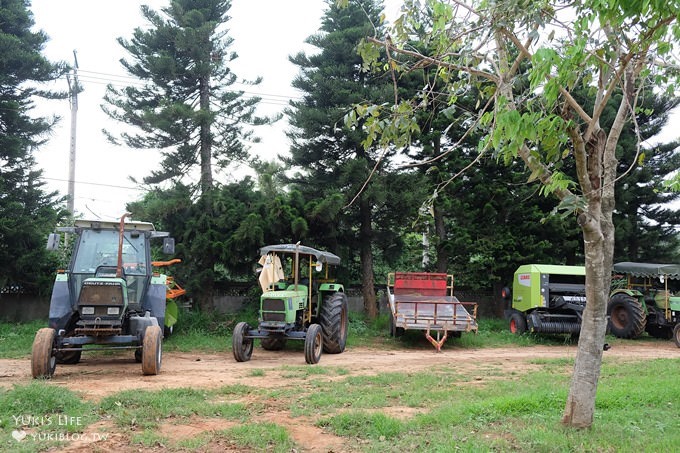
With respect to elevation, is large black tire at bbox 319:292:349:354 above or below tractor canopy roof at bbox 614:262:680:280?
below

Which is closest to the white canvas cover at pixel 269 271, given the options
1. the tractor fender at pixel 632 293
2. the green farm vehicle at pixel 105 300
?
the green farm vehicle at pixel 105 300

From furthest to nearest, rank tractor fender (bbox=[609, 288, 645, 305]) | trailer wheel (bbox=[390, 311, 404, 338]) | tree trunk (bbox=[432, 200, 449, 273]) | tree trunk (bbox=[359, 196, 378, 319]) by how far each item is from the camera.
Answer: tree trunk (bbox=[432, 200, 449, 273])
tree trunk (bbox=[359, 196, 378, 319])
tractor fender (bbox=[609, 288, 645, 305])
trailer wheel (bbox=[390, 311, 404, 338])

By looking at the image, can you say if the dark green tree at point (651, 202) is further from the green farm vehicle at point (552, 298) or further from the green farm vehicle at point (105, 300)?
the green farm vehicle at point (105, 300)

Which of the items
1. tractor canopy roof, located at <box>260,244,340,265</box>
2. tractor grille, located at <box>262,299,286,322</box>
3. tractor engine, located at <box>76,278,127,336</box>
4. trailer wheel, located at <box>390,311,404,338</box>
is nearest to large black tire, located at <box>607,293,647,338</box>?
trailer wheel, located at <box>390,311,404,338</box>

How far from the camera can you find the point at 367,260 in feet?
57.9

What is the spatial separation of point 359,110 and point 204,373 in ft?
18.8

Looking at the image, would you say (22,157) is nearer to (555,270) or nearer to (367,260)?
(367,260)

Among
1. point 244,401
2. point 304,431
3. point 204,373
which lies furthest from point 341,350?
point 304,431

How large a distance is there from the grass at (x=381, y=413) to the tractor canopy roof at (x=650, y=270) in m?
7.69

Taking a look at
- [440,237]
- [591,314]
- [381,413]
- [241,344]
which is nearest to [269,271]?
[241,344]

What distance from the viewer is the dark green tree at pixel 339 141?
1656cm

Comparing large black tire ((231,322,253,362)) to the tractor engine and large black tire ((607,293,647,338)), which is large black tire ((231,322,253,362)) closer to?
the tractor engine

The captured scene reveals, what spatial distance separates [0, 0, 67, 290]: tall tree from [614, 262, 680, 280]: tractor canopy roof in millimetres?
16719

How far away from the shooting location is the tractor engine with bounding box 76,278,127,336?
8.70 metres
